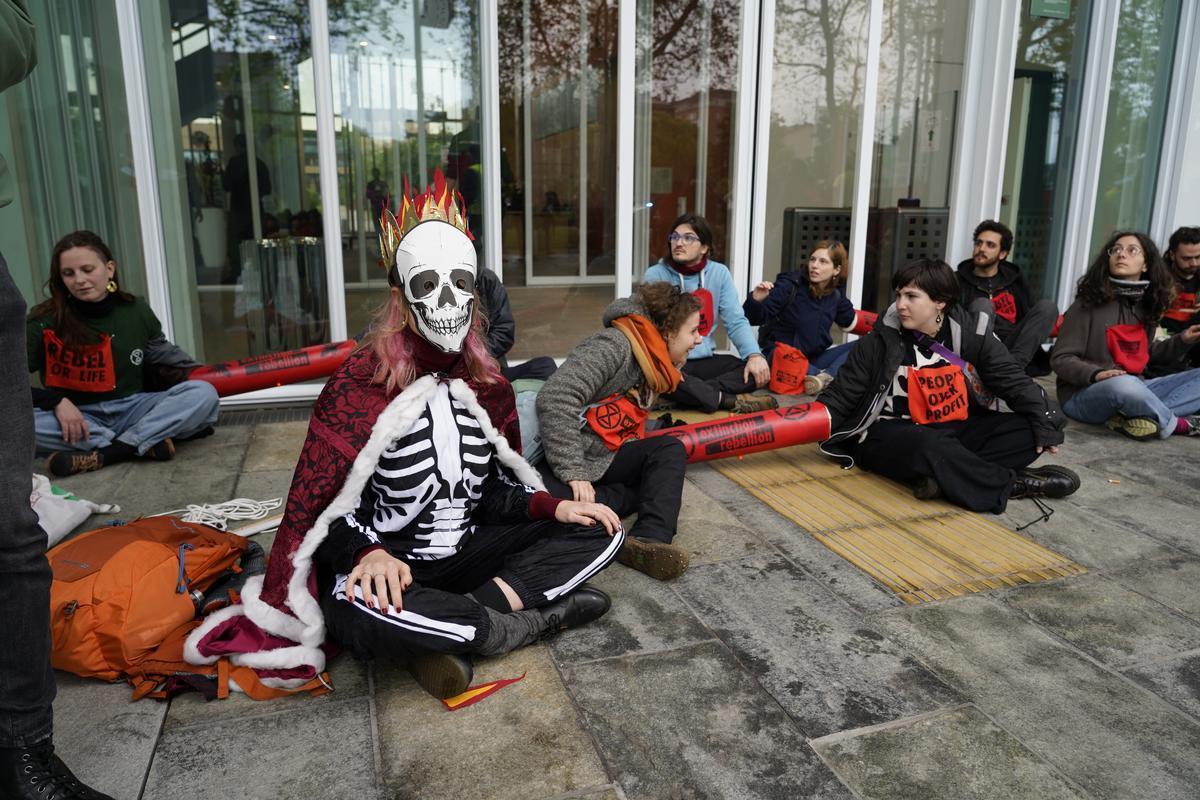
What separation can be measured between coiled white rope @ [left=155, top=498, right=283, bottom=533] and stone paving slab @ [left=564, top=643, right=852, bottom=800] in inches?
72.9

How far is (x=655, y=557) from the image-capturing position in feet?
10.2

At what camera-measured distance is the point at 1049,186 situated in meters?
7.73

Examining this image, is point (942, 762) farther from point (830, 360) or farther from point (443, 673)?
point (830, 360)

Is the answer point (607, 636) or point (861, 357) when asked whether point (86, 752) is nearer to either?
point (607, 636)

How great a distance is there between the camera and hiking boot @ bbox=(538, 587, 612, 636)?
2695 millimetres

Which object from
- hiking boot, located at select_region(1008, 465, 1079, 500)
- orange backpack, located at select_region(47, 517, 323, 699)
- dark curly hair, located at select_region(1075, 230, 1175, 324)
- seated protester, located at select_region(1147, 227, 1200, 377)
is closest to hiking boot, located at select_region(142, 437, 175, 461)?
orange backpack, located at select_region(47, 517, 323, 699)

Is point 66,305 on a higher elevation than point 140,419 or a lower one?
higher

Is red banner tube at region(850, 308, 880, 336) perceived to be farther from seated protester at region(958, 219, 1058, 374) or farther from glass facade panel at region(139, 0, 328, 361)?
glass facade panel at region(139, 0, 328, 361)

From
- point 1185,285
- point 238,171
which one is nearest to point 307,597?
point 238,171

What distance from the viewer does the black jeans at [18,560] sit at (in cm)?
165

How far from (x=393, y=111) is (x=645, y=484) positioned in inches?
141

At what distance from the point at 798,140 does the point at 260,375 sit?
4.61 metres

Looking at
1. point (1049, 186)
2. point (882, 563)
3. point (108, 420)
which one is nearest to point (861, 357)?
point (882, 563)

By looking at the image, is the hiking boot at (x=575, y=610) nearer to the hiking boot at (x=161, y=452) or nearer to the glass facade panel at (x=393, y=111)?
the hiking boot at (x=161, y=452)
